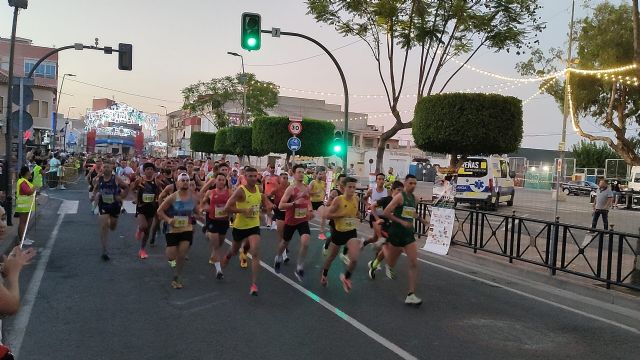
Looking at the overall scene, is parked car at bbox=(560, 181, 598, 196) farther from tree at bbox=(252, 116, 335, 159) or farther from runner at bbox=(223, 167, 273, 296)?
runner at bbox=(223, 167, 273, 296)

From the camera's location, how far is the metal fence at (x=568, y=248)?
8578mm

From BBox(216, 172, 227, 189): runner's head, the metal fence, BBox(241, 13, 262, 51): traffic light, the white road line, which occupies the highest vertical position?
BBox(241, 13, 262, 51): traffic light

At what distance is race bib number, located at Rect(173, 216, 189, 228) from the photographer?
309 inches

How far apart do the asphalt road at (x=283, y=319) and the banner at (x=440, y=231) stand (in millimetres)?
2182

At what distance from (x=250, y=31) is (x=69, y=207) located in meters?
10.0

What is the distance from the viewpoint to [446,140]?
16453 millimetres

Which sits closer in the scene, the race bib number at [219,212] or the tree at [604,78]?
the race bib number at [219,212]

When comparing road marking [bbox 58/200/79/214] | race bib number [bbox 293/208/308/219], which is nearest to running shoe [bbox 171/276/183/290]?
race bib number [bbox 293/208/308/219]

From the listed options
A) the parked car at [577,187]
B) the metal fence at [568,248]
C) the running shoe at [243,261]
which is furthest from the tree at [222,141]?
the running shoe at [243,261]

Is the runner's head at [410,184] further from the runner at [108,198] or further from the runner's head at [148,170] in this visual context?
the runner at [108,198]

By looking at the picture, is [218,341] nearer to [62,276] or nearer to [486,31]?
[62,276]

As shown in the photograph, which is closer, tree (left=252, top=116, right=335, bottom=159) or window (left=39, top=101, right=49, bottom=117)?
tree (left=252, top=116, right=335, bottom=159)

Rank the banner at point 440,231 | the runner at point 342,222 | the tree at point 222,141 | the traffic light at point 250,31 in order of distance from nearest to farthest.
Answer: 1. the runner at point 342,222
2. the banner at point 440,231
3. the traffic light at point 250,31
4. the tree at point 222,141

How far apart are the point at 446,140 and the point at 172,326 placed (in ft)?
39.6
